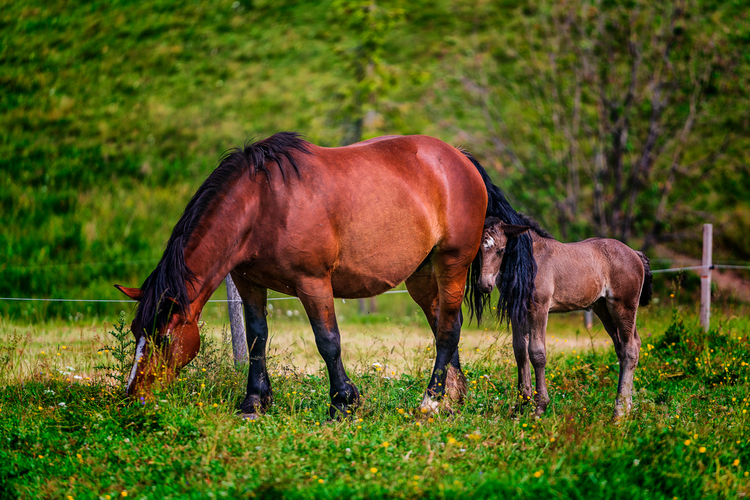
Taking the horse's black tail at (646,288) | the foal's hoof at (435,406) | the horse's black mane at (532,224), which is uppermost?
the horse's black mane at (532,224)

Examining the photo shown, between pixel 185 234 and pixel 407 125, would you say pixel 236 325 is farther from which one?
pixel 407 125

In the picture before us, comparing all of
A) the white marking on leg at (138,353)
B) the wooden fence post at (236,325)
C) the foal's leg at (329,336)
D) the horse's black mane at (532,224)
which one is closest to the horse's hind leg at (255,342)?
the foal's leg at (329,336)

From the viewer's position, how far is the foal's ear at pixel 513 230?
533cm

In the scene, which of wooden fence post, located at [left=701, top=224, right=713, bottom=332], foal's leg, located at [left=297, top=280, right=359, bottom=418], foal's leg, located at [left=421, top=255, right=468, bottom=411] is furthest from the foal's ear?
→ wooden fence post, located at [left=701, top=224, right=713, bottom=332]

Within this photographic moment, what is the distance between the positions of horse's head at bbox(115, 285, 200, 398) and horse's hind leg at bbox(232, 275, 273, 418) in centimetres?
69

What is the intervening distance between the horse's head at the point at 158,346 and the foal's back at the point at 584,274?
3106 millimetres

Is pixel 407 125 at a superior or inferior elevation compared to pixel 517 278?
superior

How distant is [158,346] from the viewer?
428cm

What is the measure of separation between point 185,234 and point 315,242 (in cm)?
97

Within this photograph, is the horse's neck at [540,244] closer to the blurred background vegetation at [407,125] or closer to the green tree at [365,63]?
the blurred background vegetation at [407,125]

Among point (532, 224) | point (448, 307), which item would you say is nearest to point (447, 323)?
point (448, 307)

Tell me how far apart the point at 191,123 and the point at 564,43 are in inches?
448

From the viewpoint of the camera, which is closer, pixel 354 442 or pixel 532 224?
pixel 354 442

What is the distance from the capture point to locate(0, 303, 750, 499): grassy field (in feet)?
11.6
